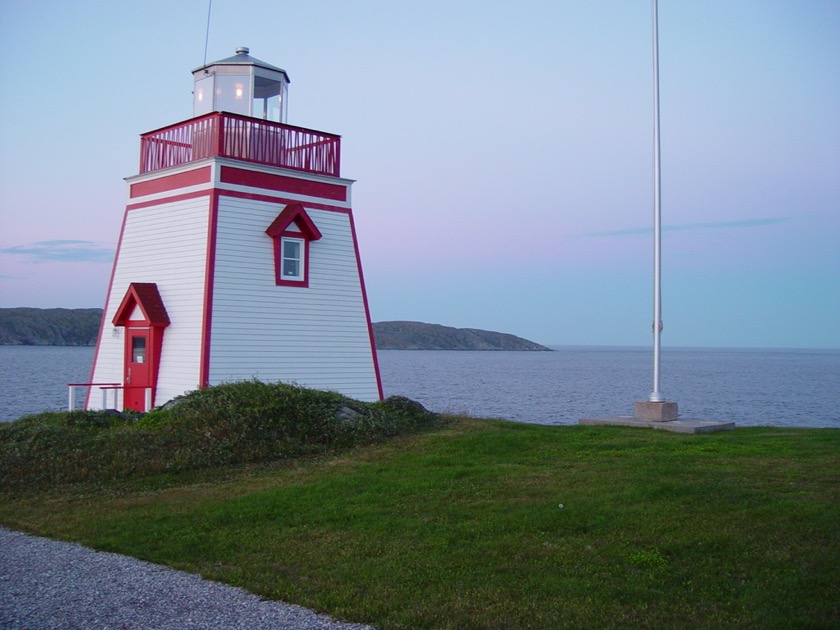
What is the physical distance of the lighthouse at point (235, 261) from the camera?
18.6m

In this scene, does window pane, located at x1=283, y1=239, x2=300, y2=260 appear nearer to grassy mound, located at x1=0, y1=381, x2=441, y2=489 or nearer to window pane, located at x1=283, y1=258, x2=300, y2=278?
window pane, located at x1=283, y1=258, x2=300, y2=278

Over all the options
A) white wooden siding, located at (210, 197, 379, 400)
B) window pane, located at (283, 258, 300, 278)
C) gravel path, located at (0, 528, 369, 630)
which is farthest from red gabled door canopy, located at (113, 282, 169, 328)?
gravel path, located at (0, 528, 369, 630)

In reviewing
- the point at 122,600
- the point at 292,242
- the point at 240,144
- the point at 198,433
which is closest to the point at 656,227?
the point at 292,242

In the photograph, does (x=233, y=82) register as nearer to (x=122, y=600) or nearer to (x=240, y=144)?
(x=240, y=144)

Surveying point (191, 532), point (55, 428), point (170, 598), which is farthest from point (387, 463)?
point (170, 598)

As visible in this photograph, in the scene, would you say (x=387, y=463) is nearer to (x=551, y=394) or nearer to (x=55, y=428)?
(x=55, y=428)

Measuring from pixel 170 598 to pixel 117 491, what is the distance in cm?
546

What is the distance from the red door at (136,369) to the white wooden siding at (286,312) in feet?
6.76

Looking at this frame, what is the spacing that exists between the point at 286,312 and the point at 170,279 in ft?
8.70

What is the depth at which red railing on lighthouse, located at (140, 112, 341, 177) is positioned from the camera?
19.0 meters

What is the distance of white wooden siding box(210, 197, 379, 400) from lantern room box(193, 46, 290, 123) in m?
2.94

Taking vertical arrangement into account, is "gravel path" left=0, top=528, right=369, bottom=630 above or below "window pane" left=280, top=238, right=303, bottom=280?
below

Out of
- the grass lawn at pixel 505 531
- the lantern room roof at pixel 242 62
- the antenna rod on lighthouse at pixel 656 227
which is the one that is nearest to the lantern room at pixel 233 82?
the lantern room roof at pixel 242 62

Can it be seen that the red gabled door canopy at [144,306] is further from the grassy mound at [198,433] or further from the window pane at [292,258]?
the window pane at [292,258]
